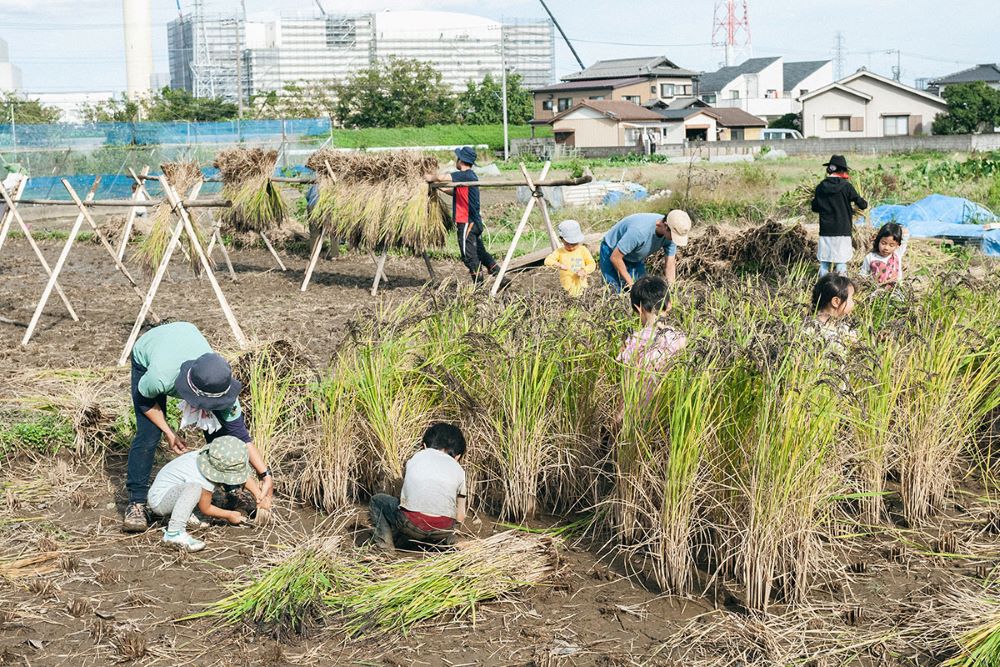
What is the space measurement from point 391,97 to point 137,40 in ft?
152

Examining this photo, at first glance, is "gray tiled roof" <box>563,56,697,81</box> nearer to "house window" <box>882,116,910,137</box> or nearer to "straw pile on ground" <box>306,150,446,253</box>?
"house window" <box>882,116,910,137</box>

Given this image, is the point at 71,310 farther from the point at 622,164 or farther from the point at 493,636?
the point at 622,164

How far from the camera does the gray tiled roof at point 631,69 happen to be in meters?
64.1

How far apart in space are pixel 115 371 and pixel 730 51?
314 feet

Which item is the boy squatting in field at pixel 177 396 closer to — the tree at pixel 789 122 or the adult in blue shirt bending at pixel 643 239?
the adult in blue shirt bending at pixel 643 239

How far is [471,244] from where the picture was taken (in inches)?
460

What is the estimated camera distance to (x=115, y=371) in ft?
26.1

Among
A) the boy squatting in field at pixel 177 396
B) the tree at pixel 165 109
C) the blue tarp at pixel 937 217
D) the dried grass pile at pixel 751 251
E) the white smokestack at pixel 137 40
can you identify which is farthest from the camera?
the white smokestack at pixel 137 40

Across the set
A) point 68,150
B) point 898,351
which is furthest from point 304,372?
point 68,150

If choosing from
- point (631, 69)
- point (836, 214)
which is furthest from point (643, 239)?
point (631, 69)

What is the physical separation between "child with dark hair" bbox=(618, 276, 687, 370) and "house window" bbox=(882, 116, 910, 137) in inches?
1913

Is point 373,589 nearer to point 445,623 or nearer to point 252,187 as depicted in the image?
point 445,623

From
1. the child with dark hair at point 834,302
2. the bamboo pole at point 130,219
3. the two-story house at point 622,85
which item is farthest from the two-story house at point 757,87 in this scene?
the child with dark hair at point 834,302

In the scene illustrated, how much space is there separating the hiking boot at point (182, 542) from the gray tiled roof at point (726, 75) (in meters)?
73.5
